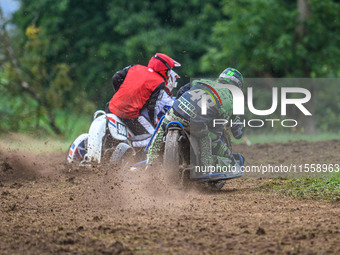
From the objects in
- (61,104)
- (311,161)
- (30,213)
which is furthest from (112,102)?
(61,104)

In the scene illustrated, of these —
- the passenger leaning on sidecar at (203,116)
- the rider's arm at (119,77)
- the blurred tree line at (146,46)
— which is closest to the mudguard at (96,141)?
the rider's arm at (119,77)

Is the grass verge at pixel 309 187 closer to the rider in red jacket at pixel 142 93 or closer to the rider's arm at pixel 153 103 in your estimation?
the rider's arm at pixel 153 103

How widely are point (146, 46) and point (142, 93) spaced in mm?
14136

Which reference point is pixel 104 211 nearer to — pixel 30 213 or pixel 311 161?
pixel 30 213

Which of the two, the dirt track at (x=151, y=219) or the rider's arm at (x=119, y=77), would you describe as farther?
the rider's arm at (x=119, y=77)

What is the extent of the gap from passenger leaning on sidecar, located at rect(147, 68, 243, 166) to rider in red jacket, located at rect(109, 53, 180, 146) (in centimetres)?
216

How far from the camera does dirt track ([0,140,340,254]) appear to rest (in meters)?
5.54

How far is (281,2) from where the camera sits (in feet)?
79.6

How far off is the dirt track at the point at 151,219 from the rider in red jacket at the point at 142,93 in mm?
1262

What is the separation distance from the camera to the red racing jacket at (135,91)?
1155 cm

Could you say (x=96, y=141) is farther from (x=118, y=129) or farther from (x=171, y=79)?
(x=171, y=79)

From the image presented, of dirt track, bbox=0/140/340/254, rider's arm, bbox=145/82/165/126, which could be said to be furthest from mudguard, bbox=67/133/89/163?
rider's arm, bbox=145/82/165/126

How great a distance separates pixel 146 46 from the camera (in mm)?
25484

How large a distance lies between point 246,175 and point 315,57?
11975 millimetres
